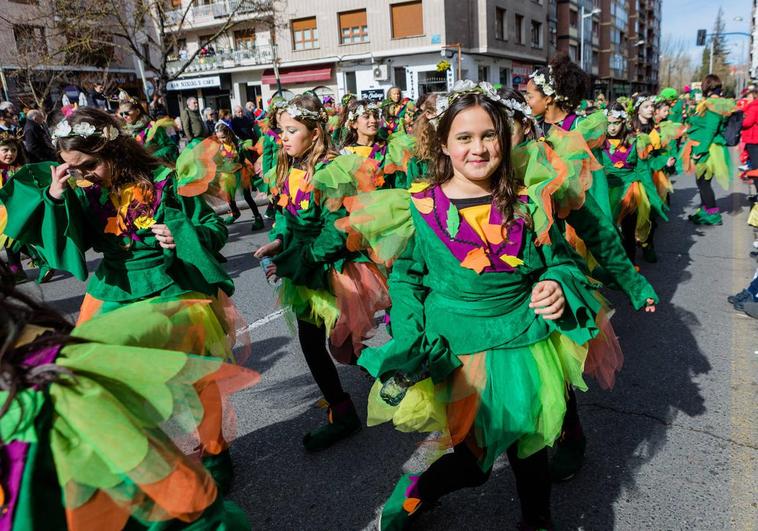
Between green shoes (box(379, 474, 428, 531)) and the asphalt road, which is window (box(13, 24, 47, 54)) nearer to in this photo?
the asphalt road

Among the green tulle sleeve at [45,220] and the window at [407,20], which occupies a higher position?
the window at [407,20]

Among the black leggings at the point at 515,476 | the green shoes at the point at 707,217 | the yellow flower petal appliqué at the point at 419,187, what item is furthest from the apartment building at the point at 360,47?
the black leggings at the point at 515,476

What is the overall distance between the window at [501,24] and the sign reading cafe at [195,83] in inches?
750

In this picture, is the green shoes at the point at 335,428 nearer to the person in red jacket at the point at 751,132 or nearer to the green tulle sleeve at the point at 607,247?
the green tulle sleeve at the point at 607,247

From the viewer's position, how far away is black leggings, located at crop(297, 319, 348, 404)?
3236mm

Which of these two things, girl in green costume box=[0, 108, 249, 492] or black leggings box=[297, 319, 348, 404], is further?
black leggings box=[297, 319, 348, 404]

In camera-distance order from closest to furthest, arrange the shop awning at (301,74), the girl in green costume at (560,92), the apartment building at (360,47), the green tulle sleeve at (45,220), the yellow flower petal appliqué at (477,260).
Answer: the yellow flower petal appliqué at (477,260) → the green tulle sleeve at (45,220) → the girl in green costume at (560,92) → the apartment building at (360,47) → the shop awning at (301,74)

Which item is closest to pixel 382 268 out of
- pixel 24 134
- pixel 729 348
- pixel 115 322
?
pixel 115 322

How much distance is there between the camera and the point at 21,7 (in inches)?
991

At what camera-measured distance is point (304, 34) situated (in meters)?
37.4

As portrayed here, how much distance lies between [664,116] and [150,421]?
9.78 metres

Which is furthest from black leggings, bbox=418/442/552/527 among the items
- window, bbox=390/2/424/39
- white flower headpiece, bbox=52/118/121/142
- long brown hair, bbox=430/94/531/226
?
window, bbox=390/2/424/39

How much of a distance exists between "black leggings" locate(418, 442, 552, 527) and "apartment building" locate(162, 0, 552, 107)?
31864mm

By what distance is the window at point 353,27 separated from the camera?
35.5 metres
